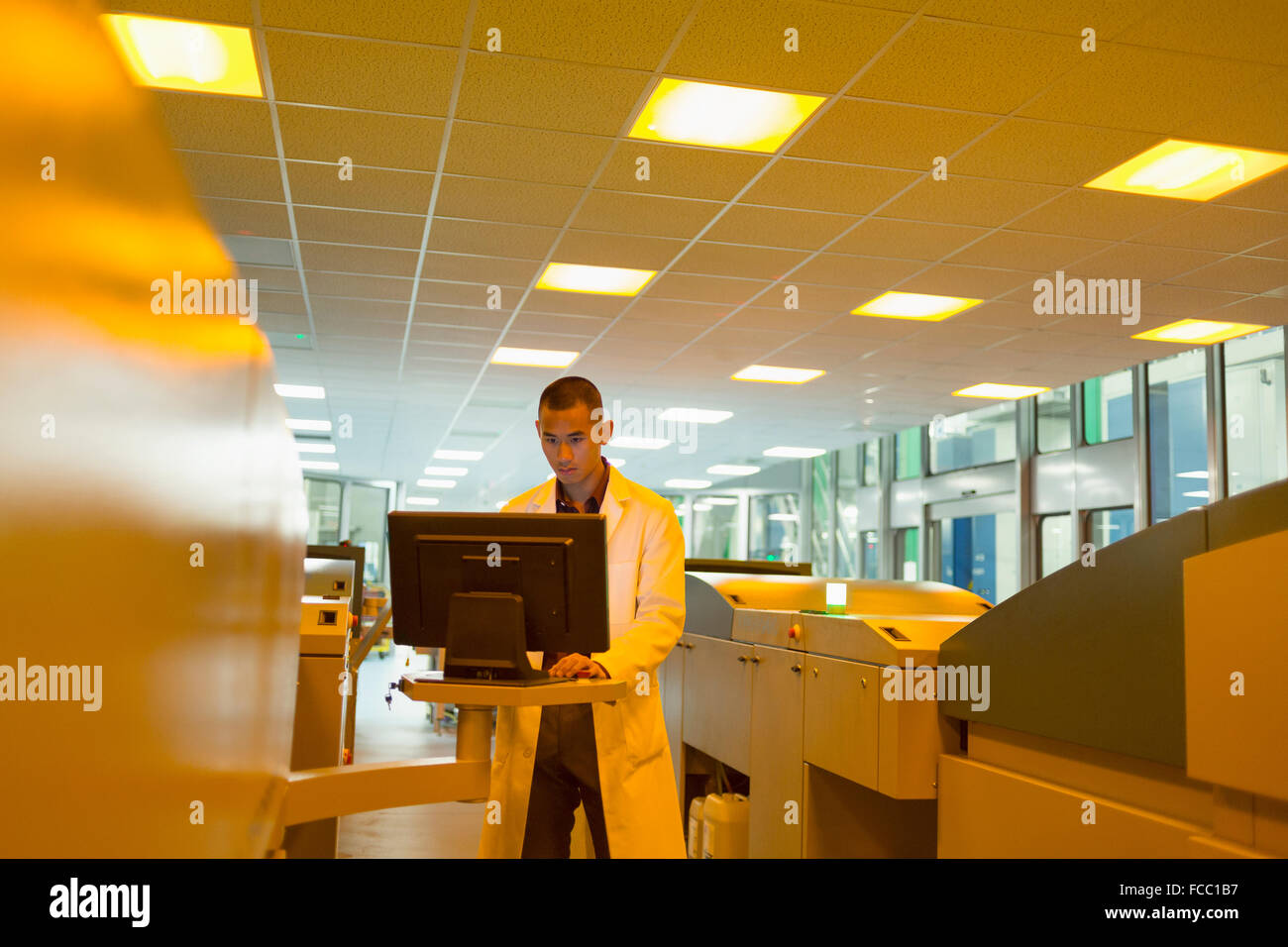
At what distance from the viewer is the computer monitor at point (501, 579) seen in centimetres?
187

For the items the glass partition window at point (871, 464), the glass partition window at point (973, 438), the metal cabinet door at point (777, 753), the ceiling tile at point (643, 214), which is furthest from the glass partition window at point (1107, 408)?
the metal cabinet door at point (777, 753)

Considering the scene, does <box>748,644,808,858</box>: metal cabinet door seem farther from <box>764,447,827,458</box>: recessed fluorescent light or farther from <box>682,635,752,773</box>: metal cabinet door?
<box>764,447,827,458</box>: recessed fluorescent light

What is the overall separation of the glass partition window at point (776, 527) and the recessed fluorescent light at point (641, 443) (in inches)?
138

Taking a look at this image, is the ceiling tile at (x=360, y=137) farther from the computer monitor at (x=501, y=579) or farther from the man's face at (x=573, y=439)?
the computer monitor at (x=501, y=579)

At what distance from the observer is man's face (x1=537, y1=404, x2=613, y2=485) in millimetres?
2168

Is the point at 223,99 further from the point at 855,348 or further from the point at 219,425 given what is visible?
the point at 855,348

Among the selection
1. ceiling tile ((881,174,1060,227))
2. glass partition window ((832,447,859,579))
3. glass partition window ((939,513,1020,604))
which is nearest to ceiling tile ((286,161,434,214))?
ceiling tile ((881,174,1060,227))

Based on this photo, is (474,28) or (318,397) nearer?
(474,28)

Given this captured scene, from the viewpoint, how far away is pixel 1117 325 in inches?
267

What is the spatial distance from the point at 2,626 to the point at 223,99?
3945 mm

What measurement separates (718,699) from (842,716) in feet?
3.40

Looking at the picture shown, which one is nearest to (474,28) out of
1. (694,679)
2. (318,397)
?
(694,679)

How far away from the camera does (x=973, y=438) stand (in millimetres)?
11383

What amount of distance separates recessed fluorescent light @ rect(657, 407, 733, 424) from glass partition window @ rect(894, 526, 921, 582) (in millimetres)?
3205
